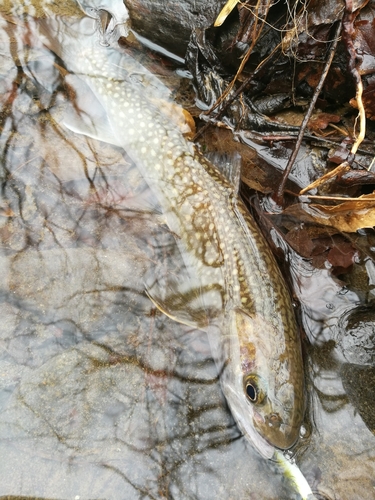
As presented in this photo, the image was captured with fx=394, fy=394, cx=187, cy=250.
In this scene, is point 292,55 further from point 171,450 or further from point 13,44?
point 171,450

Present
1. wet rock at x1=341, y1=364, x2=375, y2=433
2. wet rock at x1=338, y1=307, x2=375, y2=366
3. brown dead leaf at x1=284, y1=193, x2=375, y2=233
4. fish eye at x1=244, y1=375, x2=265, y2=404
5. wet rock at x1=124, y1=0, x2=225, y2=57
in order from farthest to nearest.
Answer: wet rock at x1=124, y1=0, x2=225, y2=57 < brown dead leaf at x1=284, y1=193, x2=375, y2=233 < wet rock at x1=338, y1=307, x2=375, y2=366 < wet rock at x1=341, y1=364, x2=375, y2=433 < fish eye at x1=244, y1=375, x2=265, y2=404

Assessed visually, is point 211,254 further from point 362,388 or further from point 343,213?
point 362,388

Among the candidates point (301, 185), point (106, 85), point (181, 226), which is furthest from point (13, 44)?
point (301, 185)

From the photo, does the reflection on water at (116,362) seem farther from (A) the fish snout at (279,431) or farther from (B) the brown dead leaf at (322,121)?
(B) the brown dead leaf at (322,121)

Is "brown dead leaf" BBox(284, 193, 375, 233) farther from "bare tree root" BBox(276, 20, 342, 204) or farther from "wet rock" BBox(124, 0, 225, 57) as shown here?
"wet rock" BBox(124, 0, 225, 57)

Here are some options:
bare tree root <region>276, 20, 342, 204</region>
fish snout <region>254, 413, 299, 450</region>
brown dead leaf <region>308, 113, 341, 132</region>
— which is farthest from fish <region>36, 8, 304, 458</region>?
brown dead leaf <region>308, 113, 341, 132</region>

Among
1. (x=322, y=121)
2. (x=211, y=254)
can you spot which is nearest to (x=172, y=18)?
(x=322, y=121)
